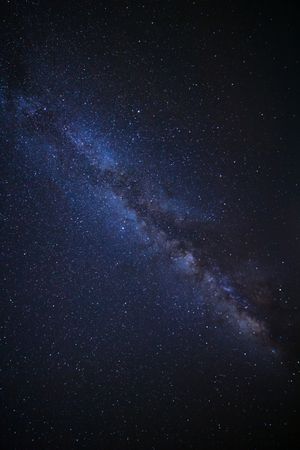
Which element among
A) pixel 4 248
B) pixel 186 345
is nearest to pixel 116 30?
pixel 4 248

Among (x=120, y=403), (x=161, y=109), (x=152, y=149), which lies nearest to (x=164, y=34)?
(x=161, y=109)

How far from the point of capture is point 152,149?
2.25m

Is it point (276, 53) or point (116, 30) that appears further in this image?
point (276, 53)

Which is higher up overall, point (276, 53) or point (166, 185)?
point (276, 53)

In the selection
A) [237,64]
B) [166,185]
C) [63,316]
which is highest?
[237,64]

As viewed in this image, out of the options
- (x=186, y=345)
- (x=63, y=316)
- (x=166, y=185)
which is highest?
(x=166, y=185)

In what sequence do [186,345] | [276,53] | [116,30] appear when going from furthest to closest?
[186,345] < [276,53] < [116,30]

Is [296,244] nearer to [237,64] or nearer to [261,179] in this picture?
[261,179]

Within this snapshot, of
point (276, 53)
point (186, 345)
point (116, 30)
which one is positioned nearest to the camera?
point (116, 30)

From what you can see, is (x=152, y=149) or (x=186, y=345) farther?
(x=186, y=345)

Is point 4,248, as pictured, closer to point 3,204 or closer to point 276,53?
point 3,204

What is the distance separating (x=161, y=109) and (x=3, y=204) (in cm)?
149

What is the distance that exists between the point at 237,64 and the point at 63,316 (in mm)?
2535

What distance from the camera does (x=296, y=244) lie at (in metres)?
2.55
